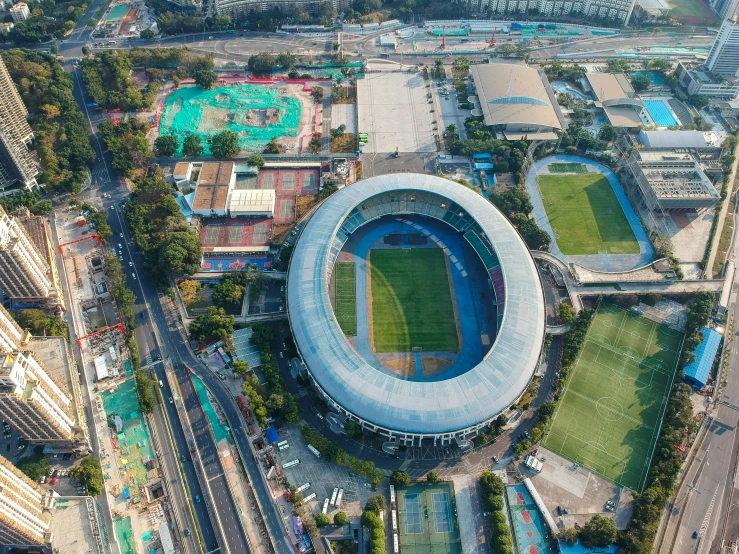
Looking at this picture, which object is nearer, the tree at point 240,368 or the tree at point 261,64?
the tree at point 240,368

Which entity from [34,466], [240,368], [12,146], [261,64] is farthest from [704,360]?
[12,146]

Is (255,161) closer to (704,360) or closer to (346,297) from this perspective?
(346,297)

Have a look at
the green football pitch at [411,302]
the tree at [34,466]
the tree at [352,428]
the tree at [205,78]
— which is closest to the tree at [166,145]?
the tree at [205,78]

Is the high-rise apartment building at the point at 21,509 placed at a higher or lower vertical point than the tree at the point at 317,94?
lower

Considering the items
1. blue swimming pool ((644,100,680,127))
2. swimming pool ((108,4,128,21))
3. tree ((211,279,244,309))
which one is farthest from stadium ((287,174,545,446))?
swimming pool ((108,4,128,21))

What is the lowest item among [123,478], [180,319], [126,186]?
[123,478]

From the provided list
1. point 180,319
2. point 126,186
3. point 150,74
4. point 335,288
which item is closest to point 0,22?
point 150,74

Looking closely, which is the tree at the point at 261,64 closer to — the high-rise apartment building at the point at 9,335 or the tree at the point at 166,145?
the tree at the point at 166,145

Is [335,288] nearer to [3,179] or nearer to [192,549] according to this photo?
[192,549]
